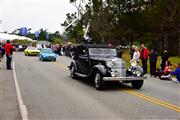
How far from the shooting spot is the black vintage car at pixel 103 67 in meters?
15.5

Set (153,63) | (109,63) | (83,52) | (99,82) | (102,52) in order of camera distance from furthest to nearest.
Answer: (153,63) < (83,52) < (102,52) < (109,63) < (99,82)

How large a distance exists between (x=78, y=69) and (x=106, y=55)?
1817mm

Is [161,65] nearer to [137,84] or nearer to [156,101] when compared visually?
[137,84]

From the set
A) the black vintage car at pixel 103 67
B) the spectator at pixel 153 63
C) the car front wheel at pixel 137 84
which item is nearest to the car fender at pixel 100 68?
the black vintage car at pixel 103 67

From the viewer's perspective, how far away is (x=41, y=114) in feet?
33.6

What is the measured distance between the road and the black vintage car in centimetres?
43

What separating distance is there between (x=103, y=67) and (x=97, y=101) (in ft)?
11.1

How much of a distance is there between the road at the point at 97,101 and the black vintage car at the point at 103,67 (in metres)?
0.43

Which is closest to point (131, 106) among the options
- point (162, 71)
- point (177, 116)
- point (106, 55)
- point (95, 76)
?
point (177, 116)

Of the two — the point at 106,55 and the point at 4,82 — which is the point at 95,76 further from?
the point at 4,82

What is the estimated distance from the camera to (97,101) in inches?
492

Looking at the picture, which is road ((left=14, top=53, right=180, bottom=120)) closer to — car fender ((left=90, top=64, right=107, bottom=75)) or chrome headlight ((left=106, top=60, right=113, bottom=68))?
car fender ((left=90, top=64, right=107, bottom=75))

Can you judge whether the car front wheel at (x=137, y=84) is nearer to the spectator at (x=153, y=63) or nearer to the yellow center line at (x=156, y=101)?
the yellow center line at (x=156, y=101)

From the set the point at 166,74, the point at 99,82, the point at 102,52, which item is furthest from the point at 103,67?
the point at 166,74
